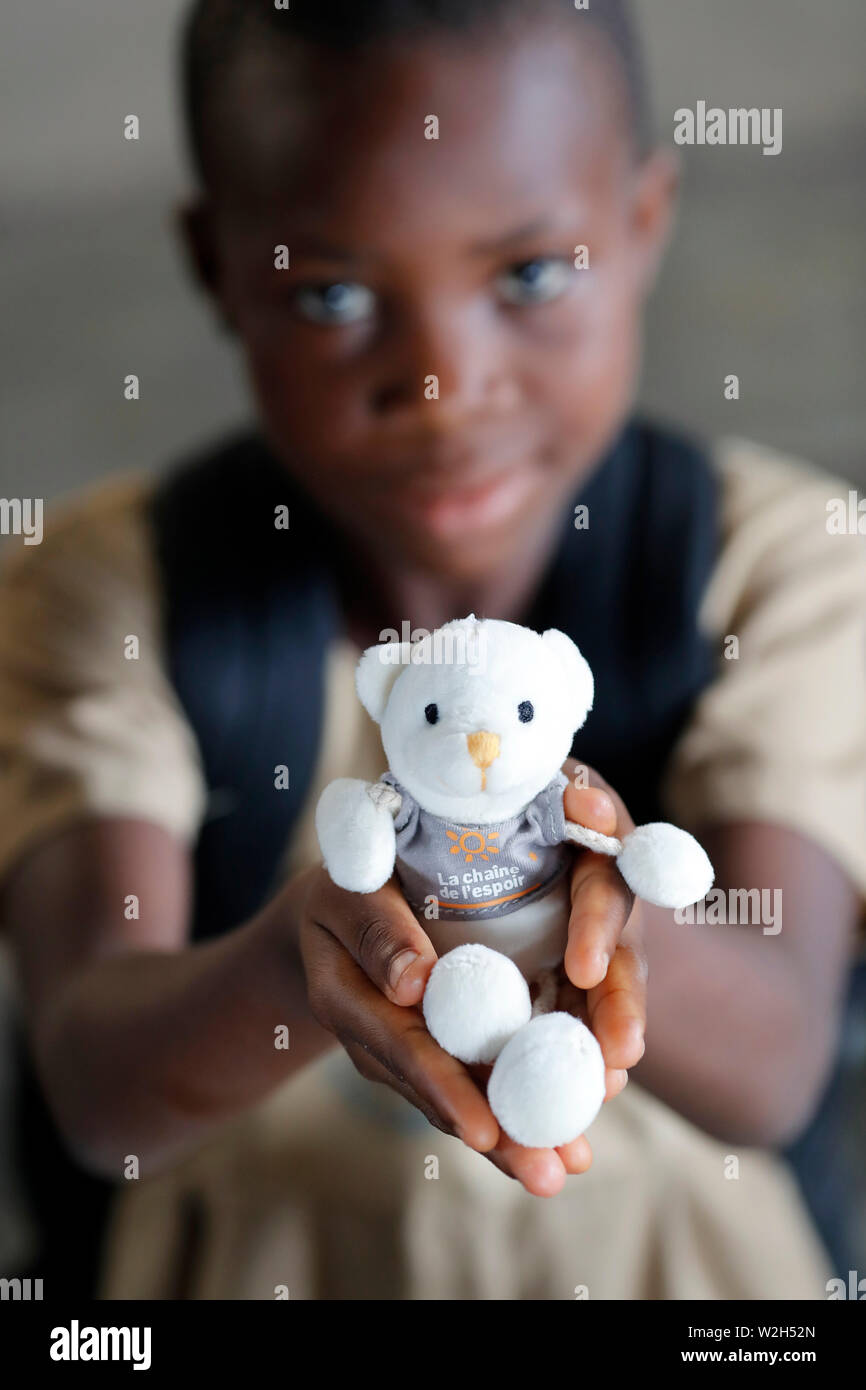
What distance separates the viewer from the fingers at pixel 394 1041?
15 centimetres

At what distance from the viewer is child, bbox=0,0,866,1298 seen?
26 centimetres

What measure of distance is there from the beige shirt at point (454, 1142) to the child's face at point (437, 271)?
51mm

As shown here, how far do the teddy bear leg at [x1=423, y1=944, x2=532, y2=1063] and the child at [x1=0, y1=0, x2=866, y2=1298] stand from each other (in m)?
0.09

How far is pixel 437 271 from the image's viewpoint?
26 centimetres

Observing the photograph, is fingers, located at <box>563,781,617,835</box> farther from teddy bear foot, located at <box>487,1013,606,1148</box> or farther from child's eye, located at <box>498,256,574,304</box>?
child's eye, located at <box>498,256,574,304</box>

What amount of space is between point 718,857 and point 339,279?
0.16 metres

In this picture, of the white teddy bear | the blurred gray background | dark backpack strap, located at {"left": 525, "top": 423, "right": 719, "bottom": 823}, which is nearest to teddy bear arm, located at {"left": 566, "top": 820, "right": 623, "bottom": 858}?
the white teddy bear

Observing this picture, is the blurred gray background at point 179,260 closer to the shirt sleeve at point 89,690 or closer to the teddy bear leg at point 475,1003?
the shirt sleeve at point 89,690

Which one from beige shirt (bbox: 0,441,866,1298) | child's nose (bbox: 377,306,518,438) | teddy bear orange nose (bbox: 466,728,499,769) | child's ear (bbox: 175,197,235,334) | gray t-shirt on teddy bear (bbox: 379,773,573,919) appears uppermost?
child's ear (bbox: 175,197,235,334)

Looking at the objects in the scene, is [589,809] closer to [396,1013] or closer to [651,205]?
[396,1013]

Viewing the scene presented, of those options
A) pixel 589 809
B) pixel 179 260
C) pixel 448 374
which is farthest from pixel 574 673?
pixel 179 260

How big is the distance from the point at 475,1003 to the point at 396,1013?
2cm

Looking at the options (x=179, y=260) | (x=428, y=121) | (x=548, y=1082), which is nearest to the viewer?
(x=548, y=1082)

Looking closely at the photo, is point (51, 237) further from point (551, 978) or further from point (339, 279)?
point (551, 978)
